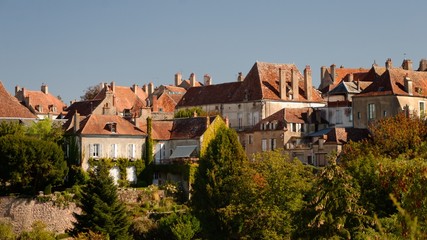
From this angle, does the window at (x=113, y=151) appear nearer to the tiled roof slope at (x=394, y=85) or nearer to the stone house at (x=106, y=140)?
the stone house at (x=106, y=140)

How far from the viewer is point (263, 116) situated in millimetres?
82375

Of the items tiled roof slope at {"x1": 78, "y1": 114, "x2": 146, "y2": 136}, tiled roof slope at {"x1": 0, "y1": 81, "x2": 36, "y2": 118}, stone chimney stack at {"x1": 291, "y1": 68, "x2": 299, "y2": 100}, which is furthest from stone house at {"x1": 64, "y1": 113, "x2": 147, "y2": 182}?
stone chimney stack at {"x1": 291, "y1": 68, "x2": 299, "y2": 100}

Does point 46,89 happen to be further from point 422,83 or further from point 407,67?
point 422,83

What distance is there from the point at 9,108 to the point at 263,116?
926 inches

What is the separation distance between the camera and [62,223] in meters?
61.1

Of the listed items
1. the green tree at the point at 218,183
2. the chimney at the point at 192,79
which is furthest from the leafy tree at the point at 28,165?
the chimney at the point at 192,79

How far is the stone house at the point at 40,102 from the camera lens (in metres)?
97.9

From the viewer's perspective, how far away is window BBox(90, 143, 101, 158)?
6725cm

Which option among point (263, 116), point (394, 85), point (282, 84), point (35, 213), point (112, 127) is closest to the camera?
point (35, 213)

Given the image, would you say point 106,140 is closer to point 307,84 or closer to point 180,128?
point 180,128

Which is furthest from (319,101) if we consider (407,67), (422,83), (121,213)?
(121,213)

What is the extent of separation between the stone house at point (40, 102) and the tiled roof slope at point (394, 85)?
4085cm

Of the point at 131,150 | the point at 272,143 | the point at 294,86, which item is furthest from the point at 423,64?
the point at 131,150

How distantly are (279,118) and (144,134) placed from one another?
1187 cm
